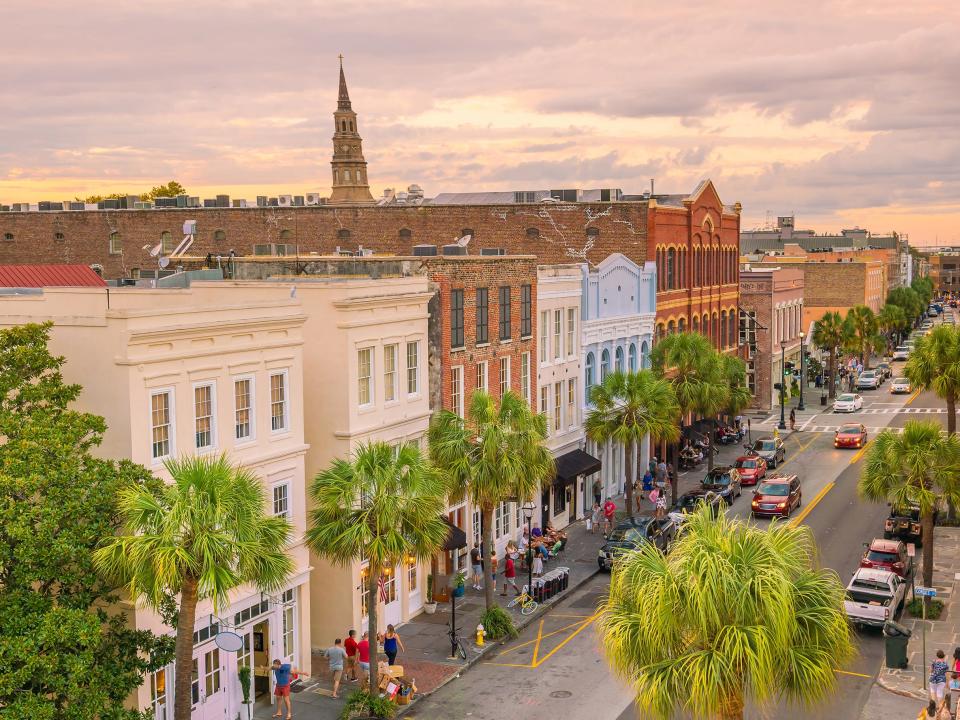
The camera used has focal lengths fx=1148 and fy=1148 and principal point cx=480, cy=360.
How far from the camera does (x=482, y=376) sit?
40.9 m

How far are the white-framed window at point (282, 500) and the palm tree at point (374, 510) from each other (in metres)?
1.48

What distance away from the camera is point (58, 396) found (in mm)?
23125

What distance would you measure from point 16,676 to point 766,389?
227 feet

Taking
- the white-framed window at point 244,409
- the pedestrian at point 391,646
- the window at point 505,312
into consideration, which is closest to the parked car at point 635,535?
the window at point 505,312

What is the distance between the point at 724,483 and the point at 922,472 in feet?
54.0

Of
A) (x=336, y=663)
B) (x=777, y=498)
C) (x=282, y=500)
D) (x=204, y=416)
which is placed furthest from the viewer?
(x=777, y=498)

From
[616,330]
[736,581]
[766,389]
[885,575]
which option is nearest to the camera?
[736,581]

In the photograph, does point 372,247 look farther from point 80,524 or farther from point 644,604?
point 644,604

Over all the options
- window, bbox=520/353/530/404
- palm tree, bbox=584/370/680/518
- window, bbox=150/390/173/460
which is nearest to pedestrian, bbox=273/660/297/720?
window, bbox=150/390/173/460

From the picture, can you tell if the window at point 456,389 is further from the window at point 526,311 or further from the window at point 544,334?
the window at point 544,334

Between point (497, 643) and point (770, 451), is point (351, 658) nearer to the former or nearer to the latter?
point (497, 643)

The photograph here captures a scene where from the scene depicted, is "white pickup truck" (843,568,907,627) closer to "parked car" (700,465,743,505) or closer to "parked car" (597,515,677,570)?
"parked car" (597,515,677,570)

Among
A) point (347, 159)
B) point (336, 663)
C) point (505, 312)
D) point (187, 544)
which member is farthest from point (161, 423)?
point (347, 159)

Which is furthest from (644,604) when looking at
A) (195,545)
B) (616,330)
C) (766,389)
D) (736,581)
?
(766,389)
